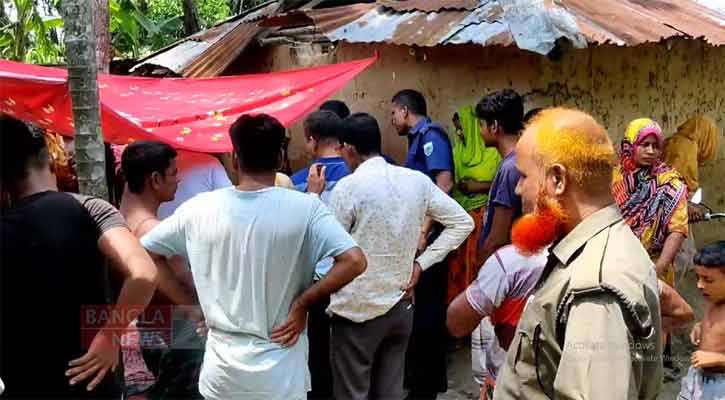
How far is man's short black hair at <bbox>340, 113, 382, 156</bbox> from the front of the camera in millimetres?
3840

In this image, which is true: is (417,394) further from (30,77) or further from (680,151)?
(30,77)

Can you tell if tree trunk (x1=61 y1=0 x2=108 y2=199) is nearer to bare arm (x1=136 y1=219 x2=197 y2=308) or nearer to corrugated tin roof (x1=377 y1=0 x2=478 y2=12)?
bare arm (x1=136 y1=219 x2=197 y2=308)

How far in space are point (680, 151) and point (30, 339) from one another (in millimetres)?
4440

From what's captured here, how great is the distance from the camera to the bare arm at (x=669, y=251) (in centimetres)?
443

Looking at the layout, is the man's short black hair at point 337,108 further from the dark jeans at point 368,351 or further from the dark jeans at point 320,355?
the dark jeans at point 368,351

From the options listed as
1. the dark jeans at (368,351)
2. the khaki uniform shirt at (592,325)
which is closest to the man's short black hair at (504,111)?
the dark jeans at (368,351)

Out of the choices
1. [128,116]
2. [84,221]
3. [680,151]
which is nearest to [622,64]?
[680,151]

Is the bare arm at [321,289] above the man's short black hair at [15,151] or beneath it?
beneath

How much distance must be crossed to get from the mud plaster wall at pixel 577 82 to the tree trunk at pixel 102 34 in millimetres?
2181

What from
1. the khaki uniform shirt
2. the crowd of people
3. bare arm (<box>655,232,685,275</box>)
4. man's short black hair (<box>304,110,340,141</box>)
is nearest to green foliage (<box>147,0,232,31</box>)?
the crowd of people

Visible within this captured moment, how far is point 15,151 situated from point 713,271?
274cm

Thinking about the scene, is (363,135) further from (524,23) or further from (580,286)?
(580,286)

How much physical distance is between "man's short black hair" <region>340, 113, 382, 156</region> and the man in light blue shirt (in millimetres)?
1013

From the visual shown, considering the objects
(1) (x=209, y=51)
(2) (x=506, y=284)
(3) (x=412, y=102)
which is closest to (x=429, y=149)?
(3) (x=412, y=102)
